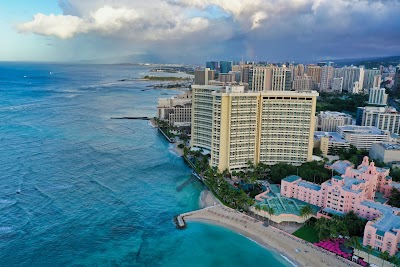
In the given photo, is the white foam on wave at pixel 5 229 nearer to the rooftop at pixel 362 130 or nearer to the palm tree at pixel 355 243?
the palm tree at pixel 355 243

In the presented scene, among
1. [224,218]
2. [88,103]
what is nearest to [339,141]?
[224,218]

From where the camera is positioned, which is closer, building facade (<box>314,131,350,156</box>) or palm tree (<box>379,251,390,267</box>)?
palm tree (<box>379,251,390,267</box>)

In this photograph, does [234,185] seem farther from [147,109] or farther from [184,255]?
[147,109]

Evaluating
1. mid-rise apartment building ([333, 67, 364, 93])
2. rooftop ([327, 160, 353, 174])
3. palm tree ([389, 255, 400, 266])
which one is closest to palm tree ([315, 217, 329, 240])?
palm tree ([389, 255, 400, 266])

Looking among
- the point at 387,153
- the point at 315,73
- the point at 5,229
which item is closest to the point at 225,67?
the point at 315,73

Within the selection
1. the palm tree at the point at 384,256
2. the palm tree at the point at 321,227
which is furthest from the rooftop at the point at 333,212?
the palm tree at the point at 384,256

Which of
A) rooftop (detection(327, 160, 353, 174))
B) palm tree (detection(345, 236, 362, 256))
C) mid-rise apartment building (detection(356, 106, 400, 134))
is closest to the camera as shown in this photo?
palm tree (detection(345, 236, 362, 256))

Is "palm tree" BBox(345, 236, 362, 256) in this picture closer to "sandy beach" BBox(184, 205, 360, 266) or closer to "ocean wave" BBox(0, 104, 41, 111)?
"sandy beach" BBox(184, 205, 360, 266)
